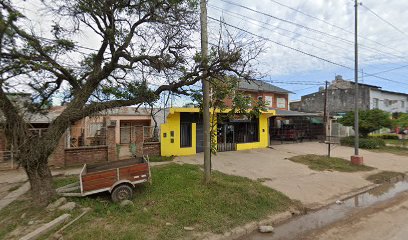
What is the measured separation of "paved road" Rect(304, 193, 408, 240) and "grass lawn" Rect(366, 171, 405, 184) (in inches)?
132

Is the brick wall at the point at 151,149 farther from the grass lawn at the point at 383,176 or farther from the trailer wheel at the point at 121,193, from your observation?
the grass lawn at the point at 383,176

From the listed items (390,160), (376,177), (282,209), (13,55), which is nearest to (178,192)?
(282,209)

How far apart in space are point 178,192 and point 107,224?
2.25 m

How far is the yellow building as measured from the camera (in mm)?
14922

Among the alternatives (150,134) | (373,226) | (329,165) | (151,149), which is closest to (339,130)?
(329,165)

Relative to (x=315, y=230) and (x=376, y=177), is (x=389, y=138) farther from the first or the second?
(x=315, y=230)

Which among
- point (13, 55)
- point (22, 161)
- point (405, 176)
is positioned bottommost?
point (405, 176)

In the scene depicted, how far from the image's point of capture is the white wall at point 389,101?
108 feet

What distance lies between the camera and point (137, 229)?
5.00 m

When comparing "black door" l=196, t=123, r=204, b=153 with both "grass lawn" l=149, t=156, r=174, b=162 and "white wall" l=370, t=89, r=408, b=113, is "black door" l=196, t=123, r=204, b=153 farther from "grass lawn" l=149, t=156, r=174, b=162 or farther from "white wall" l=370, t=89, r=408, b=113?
"white wall" l=370, t=89, r=408, b=113

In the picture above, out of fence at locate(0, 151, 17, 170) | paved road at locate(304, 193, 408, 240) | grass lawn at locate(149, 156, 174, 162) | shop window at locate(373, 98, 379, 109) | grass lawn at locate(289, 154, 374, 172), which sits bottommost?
paved road at locate(304, 193, 408, 240)

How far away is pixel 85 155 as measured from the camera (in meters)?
12.2

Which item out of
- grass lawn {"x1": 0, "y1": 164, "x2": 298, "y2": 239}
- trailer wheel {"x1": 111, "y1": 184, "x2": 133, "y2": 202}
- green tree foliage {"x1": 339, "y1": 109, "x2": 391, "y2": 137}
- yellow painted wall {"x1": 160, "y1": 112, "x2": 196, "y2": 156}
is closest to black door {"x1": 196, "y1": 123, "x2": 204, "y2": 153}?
yellow painted wall {"x1": 160, "y1": 112, "x2": 196, "y2": 156}

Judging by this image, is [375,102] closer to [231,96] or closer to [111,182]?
[231,96]
